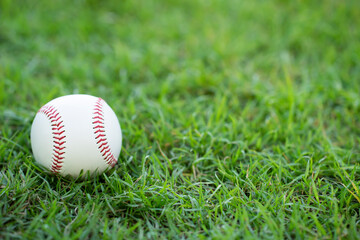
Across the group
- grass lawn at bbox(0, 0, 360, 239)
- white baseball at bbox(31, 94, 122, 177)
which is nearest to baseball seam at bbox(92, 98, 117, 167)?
white baseball at bbox(31, 94, 122, 177)

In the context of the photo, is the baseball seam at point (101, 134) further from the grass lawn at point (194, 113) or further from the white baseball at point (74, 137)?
the grass lawn at point (194, 113)

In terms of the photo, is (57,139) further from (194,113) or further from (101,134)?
(194,113)

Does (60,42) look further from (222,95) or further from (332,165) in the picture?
(332,165)

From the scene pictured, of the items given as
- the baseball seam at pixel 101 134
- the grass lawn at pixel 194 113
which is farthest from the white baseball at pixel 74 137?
the grass lawn at pixel 194 113

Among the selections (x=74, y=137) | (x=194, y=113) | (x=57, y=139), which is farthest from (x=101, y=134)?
(x=194, y=113)

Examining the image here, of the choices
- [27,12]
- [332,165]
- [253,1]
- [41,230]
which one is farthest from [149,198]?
[253,1]

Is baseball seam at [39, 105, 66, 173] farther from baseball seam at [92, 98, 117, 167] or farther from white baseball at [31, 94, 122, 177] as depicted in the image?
baseball seam at [92, 98, 117, 167]
